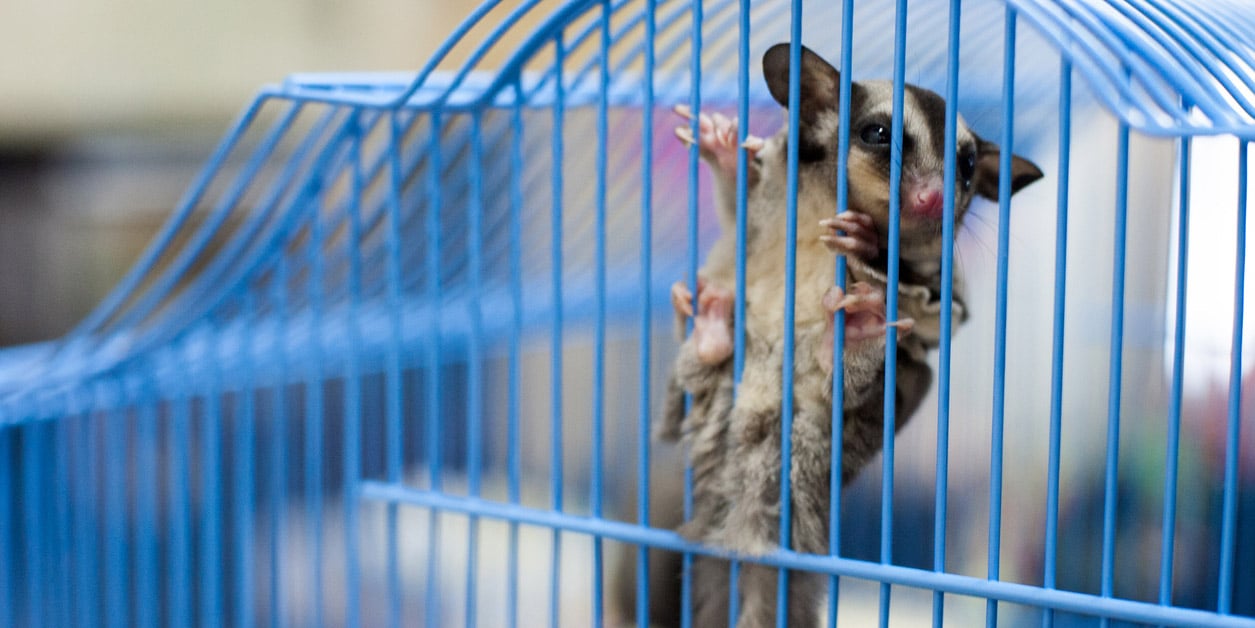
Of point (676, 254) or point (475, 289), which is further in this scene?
point (676, 254)

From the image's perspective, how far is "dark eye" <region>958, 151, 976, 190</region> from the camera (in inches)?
33.9

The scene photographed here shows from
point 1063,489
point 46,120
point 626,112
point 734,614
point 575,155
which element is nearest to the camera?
point 734,614

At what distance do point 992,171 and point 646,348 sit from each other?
Answer: 31cm

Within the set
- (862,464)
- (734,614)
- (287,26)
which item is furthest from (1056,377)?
(287,26)

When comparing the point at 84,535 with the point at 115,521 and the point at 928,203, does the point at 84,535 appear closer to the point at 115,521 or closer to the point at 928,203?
the point at 115,521

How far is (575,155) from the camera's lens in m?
1.67

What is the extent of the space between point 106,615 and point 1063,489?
1073 millimetres

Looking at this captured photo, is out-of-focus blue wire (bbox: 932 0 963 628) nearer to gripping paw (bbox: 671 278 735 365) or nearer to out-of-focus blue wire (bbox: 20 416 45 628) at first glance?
gripping paw (bbox: 671 278 735 365)

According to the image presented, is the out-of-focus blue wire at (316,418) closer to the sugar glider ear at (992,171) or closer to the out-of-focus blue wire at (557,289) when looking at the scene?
the out-of-focus blue wire at (557,289)

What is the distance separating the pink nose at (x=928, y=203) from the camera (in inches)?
32.7

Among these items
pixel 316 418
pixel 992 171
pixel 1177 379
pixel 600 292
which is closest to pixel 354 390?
pixel 316 418

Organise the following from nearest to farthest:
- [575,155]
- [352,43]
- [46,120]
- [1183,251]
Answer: [1183,251], [575,155], [352,43], [46,120]

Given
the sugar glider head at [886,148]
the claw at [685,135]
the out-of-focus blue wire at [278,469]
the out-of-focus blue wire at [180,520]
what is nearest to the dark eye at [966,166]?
the sugar glider head at [886,148]

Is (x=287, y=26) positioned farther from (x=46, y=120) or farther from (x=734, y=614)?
(x=734, y=614)
